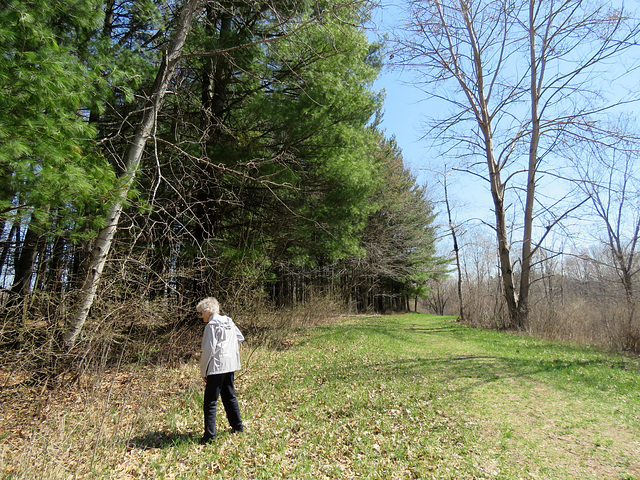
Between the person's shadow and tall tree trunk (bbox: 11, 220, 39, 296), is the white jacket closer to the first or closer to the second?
the person's shadow

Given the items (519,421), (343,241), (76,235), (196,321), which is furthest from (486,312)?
(76,235)

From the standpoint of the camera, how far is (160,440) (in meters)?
4.10

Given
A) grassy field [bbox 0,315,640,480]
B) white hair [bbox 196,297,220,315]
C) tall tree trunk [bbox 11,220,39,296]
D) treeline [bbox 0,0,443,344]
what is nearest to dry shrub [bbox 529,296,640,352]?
grassy field [bbox 0,315,640,480]

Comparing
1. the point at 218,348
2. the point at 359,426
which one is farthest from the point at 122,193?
the point at 359,426

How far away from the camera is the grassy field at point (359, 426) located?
138 inches

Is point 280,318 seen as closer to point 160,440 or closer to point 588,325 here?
point 160,440

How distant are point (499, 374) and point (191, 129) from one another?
9.17 metres

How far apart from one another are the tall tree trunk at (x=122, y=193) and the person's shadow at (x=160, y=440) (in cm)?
192

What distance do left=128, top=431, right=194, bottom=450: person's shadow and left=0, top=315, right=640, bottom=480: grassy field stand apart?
2 cm

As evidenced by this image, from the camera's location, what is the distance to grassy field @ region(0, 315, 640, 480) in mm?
3502

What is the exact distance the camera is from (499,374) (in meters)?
6.57

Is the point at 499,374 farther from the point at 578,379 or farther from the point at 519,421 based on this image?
the point at 519,421

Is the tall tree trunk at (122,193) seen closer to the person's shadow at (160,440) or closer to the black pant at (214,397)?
the person's shadow at (160,440)

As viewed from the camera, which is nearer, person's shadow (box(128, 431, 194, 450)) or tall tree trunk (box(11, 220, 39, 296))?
person's shadow (box(128, 431, 194, 450))
